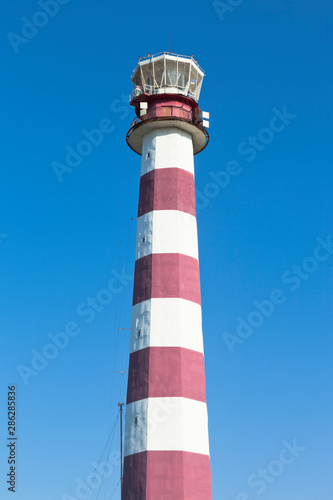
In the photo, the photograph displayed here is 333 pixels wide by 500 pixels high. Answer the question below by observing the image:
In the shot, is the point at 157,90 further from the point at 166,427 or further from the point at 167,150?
the point at 166,427

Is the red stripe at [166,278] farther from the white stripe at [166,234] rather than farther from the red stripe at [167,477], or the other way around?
the red stripe at [167,477]

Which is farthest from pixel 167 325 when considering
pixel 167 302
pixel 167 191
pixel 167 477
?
pixel 167 191

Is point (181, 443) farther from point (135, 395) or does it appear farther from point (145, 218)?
point (145, 218)

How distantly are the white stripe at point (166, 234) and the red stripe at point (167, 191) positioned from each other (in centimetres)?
35

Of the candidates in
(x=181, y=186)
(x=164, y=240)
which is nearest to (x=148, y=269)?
(x=164, y=240)

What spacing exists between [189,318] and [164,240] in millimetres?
3814

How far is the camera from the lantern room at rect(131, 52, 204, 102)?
105 feet

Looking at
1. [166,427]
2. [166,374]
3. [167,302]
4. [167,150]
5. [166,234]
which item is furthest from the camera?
[167,150]

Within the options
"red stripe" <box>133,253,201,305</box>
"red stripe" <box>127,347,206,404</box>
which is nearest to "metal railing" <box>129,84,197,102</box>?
"red stripe" <box>133,253,201,305</box>

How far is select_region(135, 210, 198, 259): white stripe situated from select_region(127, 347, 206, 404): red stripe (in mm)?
4710

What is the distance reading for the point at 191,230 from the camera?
3009 centimetres

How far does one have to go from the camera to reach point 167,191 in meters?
30.1

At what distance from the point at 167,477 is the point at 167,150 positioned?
15.0 metres

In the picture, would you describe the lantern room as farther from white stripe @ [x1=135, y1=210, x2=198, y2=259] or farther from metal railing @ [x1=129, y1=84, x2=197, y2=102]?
white stripe @ [x1=135, y1=210, x2=198, y2=259]
